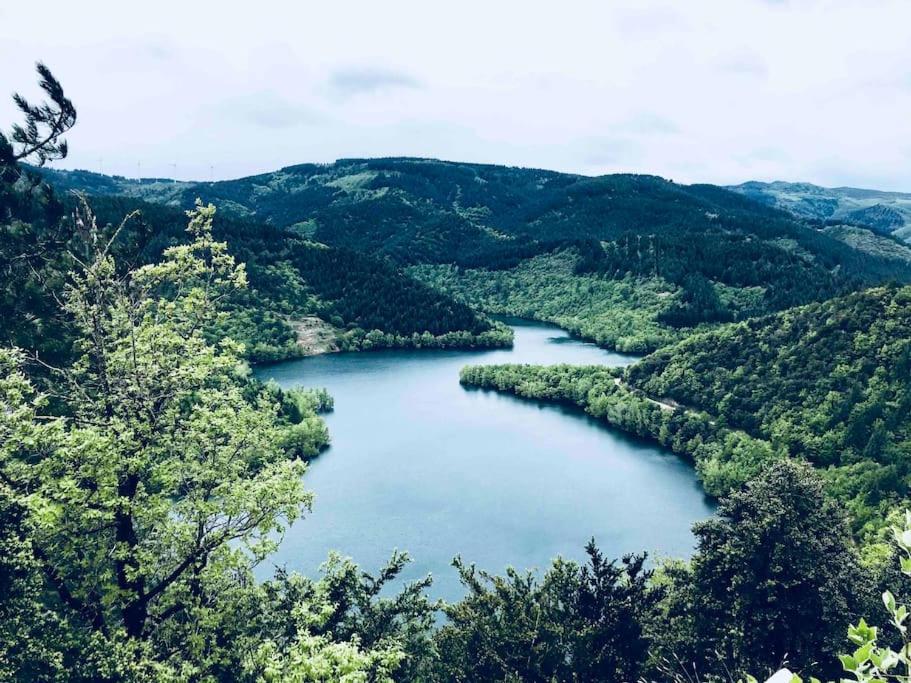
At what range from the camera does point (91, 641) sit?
13.2 metres

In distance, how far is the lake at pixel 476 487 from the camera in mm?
48062

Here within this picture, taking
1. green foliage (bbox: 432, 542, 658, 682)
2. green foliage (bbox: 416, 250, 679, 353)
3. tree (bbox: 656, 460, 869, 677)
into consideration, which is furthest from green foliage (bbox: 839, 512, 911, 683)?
green foliage (bbox: 416, 250, 679, 353)

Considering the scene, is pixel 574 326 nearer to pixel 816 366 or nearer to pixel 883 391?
pixel 816 366

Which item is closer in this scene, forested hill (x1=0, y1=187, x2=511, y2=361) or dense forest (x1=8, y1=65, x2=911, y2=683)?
dense forest (x1=8, y1=65, x2=911, y2=683)

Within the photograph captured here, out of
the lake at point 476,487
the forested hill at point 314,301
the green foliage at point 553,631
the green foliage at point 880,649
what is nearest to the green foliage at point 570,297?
the forested hill at point 314,301

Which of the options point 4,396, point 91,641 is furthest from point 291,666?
point 4,396

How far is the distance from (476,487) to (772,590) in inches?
1548

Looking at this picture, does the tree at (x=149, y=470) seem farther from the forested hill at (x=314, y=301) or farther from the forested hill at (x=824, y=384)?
the forested hill at (x=314, y=301)

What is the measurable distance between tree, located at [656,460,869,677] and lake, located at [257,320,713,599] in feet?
67.8

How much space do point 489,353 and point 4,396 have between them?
108438 mm

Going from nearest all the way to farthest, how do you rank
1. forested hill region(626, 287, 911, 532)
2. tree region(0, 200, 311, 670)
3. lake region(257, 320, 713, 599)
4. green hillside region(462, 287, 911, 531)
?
tree region(0, 200, 311, 670) → lake region(257, 320, 713, 599) → forested hill region(626, 287, 911, 532) → green hillside region(462, 287, 911, 531)

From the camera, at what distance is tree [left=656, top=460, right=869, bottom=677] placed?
21.5 metres

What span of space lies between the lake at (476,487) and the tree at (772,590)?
813 inches

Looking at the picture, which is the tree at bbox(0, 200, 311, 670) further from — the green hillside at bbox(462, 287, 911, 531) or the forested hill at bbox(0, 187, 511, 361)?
the forested hill at bbox(0, 187, 511, 361)
